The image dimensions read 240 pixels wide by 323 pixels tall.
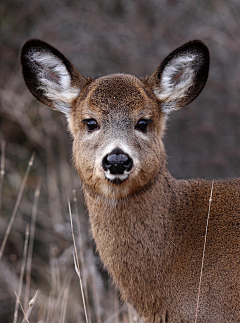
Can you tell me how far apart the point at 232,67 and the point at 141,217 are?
20.2ft

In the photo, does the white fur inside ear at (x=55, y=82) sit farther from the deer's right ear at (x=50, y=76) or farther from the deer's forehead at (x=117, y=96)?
the deer's forehead at (x=117, y=96)

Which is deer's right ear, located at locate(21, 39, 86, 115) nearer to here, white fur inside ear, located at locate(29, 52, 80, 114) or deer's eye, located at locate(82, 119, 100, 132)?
white fur inside ear, located at locate(29, 52, 80, 114)

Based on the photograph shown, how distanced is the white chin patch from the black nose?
0.04 meters

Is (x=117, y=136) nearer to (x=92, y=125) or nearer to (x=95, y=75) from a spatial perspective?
(x=92, y=125)

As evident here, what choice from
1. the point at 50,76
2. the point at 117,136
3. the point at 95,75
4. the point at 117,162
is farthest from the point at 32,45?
the point at 95,75

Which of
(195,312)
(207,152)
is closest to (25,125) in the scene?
(207,152)

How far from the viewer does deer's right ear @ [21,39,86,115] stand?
4234 mm

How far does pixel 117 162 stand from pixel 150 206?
A: 64 cm

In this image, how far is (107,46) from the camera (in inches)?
347

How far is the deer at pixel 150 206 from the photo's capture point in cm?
351

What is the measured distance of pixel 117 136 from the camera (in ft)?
12.4

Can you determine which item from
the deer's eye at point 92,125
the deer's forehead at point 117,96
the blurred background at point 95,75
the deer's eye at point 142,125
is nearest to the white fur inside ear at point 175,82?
the deer's forehead at point 117,96

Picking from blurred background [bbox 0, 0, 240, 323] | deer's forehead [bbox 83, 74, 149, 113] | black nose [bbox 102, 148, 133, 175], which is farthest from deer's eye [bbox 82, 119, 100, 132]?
blurred background [bbox 0, 0, 240, 323]

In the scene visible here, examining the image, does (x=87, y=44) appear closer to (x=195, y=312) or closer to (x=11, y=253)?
(x=11, y=253)
